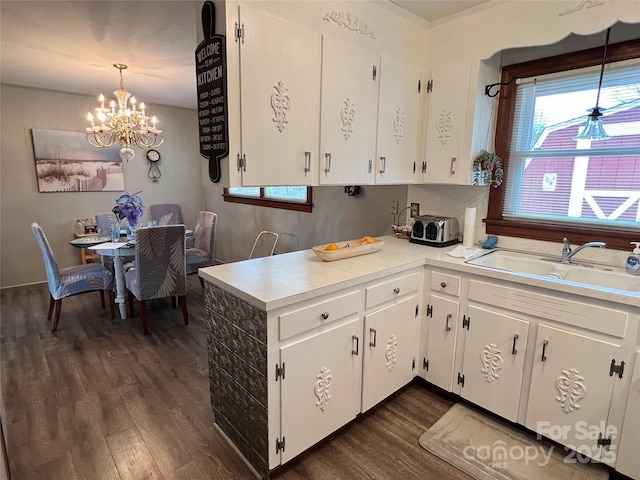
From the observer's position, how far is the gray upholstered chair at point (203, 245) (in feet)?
13.6

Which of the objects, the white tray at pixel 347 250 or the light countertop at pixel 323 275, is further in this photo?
the white tray at pixel 347 250

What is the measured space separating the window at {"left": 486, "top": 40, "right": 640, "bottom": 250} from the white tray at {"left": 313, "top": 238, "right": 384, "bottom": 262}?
3.01 ft

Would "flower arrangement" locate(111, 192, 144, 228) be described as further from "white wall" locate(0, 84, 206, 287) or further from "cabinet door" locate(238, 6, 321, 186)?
"cabinet door" locate(238, 6, 321, 186)

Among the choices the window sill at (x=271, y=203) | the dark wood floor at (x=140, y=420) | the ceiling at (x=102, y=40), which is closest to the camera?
the dark wood floor at (x=140, y=420)

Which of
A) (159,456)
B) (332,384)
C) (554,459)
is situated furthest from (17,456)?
(554,459)

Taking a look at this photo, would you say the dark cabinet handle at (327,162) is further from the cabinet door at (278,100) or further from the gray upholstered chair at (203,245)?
the gray upholstered chair at (203,245)

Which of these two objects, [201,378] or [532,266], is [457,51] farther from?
[201,378]

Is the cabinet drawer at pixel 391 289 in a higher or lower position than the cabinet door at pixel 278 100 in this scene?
lower

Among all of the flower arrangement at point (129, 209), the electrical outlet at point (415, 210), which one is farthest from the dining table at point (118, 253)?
the electrical outlet at point (415, 210)

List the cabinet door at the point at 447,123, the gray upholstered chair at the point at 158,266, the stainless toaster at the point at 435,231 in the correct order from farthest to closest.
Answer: the gray upholstered chair at the point at 158,266
the stainless toaster at the point at 435,231
the cabinet door at the point at 447,123

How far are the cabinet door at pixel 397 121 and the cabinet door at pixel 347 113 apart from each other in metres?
0.08

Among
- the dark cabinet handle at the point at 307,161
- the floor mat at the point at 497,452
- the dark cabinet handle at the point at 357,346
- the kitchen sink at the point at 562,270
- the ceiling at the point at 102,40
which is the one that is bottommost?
the floor mat at the point at 497,452

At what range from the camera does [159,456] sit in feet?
6.05

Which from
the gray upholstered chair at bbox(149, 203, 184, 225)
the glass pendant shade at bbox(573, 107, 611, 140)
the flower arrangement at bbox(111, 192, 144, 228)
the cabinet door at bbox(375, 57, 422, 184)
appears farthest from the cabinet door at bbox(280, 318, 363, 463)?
the gray upholstered chair at bbox(149, 203, 184, 225)
